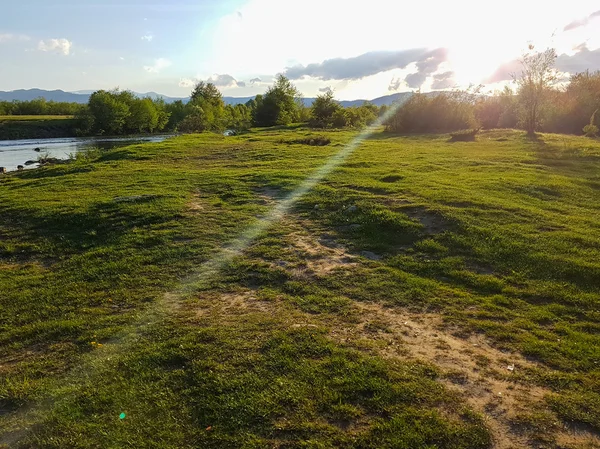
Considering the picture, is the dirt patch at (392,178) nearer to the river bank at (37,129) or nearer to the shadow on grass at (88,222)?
the shadow on grass at (88,222)

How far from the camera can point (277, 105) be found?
83562mm

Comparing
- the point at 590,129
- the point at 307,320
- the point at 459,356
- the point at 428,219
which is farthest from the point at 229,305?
the point at 590,129

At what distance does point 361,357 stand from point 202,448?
2.39 metres

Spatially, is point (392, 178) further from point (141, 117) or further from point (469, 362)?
point (141, 117)

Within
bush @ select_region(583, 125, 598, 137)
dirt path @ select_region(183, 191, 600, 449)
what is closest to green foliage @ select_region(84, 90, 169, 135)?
bush @ select_region(583, 125, 598, 137)

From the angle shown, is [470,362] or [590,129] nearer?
[470,362]

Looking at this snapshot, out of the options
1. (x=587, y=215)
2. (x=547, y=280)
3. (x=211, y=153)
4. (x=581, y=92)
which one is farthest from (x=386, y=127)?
(x=547, y=280)

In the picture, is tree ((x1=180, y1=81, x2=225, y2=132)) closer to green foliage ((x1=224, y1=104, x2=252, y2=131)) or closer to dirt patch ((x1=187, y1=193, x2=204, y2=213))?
green foliage ((x1=224, y1=104, x2=252, y2=131))

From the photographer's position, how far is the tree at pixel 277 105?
83688 mm

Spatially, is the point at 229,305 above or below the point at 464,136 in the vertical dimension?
below

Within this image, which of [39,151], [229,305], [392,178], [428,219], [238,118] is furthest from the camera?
[238,118]

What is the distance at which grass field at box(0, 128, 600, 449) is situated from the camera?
180 inches

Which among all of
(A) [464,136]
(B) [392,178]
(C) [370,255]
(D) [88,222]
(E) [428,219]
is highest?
(A) [464,136]

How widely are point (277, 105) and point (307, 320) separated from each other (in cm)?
→ 8143
